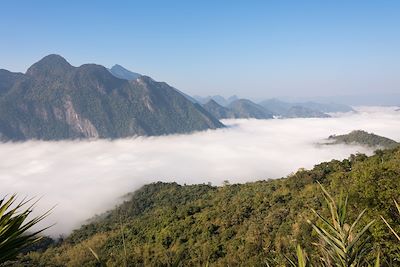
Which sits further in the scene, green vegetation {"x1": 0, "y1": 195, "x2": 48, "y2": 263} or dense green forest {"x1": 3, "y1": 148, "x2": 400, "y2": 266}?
dense green forest {"x1": 3, "y1": 148, "x2": 400, "y2": 266}

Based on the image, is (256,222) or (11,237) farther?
(256,222)

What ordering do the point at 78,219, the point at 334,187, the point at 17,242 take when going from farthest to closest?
1. the point at 78,219
2. the point at 334,187
3. the point at 17,242

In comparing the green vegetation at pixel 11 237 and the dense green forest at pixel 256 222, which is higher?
the green vegetation at pixel 11 237

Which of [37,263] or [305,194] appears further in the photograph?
[37,263]

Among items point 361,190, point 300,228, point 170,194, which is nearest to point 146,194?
point 170,194

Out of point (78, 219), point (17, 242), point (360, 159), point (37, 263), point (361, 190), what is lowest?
point (78, 219)

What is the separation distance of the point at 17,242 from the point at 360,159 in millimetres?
70234

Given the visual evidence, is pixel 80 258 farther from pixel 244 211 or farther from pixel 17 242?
pixel 17 242

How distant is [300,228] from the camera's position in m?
45.9

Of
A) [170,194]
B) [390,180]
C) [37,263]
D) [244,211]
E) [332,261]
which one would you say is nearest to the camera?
[332,261]

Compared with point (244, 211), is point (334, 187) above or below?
above

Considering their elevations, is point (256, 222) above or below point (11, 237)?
below

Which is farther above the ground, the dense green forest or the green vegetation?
the green vegetation

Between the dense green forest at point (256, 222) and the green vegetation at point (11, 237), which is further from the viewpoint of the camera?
the dense green forest at point (256, 222)
